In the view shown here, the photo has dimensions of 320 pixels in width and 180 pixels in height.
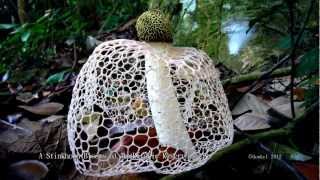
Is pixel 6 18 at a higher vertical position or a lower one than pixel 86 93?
lower

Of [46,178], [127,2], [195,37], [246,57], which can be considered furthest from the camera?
[127,2]

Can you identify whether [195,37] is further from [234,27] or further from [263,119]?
[263,119]

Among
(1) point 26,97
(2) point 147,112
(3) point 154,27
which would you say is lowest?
(1) point 26,97

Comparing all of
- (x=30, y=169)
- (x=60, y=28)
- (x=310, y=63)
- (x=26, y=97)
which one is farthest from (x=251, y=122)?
(x=60, y=28)

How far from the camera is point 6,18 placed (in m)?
2.71

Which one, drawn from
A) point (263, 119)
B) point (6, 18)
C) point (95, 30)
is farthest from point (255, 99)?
point (6, 18)

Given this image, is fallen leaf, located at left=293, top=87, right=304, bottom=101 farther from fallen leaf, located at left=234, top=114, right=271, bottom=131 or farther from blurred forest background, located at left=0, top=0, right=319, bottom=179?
fallen leaf, located at left=234, top=114, right=271, bottom=131

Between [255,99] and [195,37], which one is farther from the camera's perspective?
[195,37]

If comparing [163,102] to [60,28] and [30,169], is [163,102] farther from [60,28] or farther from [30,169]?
[60,28]

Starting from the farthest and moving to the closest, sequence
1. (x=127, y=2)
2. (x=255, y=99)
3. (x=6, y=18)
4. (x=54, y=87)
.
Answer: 1. (x=6, y=18)
2. (x=127, y=2)
3. (x=54, y=87)
4. (x=255, y=99)

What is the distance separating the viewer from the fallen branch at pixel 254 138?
84 cm

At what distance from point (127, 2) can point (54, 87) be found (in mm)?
588

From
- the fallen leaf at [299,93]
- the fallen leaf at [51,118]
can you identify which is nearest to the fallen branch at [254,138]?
the fallen leaf at [299,93]

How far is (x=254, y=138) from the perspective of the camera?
2.90 ft
